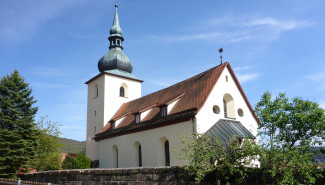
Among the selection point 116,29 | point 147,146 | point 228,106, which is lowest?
point 147,146

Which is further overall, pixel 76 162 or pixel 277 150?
pixel 76 162

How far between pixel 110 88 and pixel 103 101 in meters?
1.63

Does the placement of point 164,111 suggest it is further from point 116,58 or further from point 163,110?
point 116,58

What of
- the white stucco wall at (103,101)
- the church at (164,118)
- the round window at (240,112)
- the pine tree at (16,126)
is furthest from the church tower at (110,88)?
the round window at (240,112)

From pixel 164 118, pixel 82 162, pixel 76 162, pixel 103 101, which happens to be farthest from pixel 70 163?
pixel 164 118

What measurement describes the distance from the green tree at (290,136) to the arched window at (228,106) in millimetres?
10005

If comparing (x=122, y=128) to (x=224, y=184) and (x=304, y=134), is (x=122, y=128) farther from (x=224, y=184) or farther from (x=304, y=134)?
(x=304, y=134)

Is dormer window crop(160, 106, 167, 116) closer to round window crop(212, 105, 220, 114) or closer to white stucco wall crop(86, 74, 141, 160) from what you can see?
round window crop(212, 105, 220, 114)

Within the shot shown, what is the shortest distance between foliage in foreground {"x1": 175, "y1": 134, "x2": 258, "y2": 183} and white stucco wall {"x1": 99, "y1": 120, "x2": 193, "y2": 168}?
6428 millimetres

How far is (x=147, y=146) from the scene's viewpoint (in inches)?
900

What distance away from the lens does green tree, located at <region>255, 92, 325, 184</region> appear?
11.0 metres

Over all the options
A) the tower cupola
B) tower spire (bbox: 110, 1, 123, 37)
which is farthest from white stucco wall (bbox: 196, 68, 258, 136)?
tower spire (bbox: 110, 1, 123, 37)

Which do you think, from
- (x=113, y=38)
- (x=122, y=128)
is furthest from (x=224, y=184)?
(x=113, y=38)

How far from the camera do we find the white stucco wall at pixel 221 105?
787 inches
